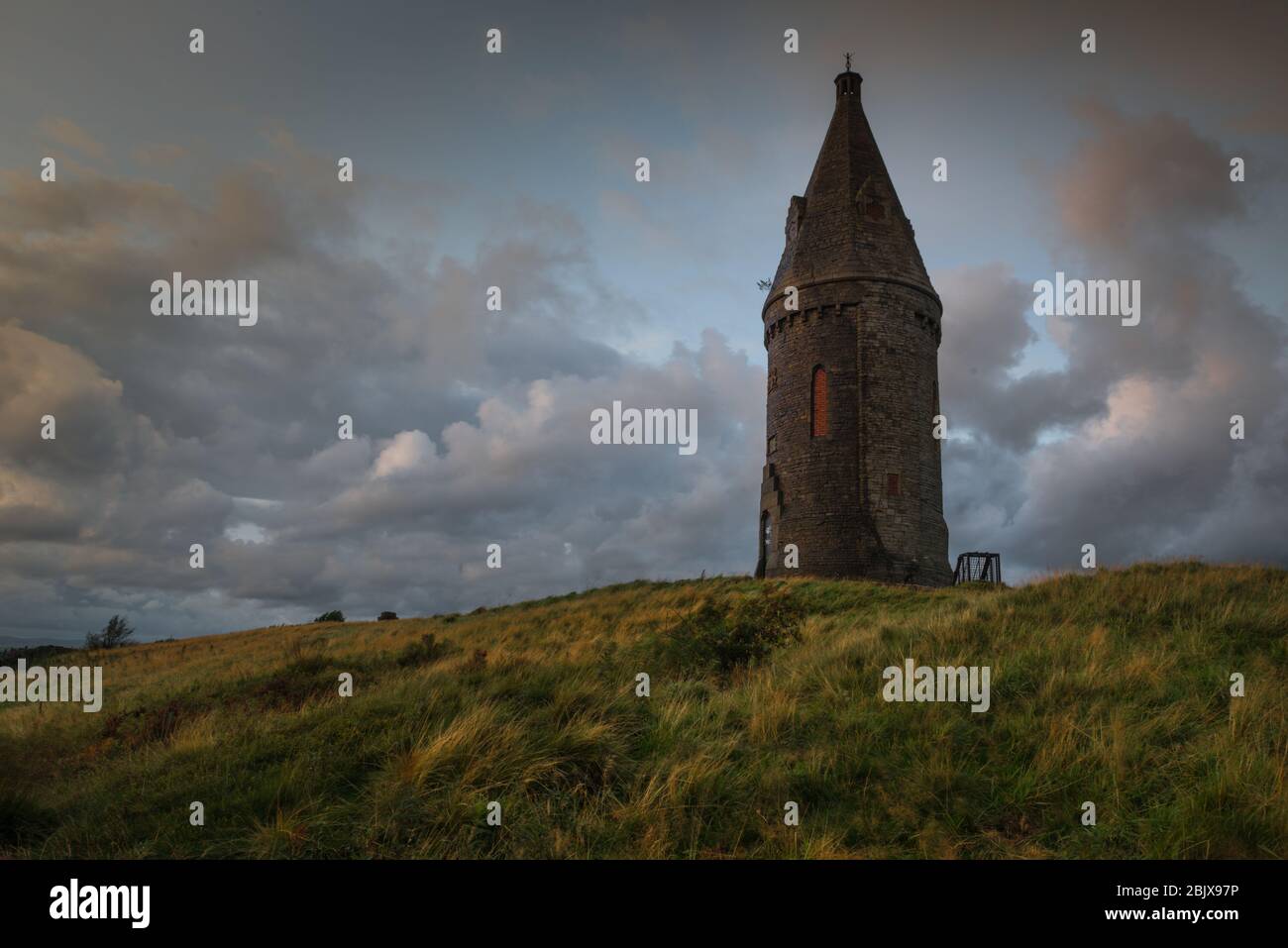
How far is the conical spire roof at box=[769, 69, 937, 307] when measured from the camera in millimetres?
25844

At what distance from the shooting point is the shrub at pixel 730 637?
35.1 ft

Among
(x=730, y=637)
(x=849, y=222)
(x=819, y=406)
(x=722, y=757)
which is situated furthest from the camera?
(x=849, y=222)

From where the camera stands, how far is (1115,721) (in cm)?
644

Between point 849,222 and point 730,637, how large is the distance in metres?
20.3

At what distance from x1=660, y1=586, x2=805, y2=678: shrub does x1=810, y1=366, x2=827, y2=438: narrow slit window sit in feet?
44.3

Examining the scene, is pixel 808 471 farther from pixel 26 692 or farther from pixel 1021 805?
pixel 26 692

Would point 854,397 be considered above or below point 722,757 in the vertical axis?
above

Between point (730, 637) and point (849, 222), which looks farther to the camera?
point (849, 222)

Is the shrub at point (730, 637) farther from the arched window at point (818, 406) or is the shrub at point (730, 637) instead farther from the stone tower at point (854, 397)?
the arched window at point (818, 406)

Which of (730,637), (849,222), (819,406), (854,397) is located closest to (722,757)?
(730,637)

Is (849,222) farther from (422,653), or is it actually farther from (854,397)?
(422,653)

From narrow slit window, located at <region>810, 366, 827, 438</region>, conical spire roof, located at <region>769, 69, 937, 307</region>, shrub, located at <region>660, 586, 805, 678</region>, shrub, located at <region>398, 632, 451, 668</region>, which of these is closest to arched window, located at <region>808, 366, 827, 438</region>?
narrow slit window, located at <region>810, 366, 827, 438</region>

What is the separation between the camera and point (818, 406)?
25.6 metres
